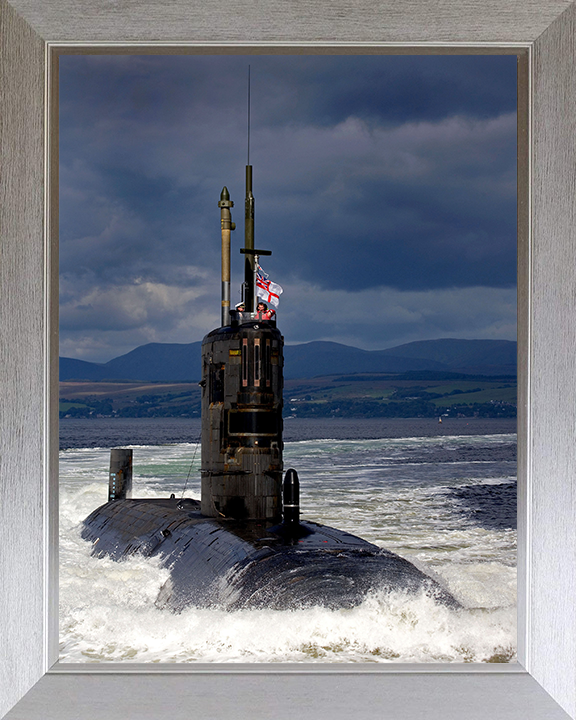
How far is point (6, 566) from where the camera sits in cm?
274

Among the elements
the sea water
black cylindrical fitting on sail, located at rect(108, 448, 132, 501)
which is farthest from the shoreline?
black cylindrical fitting on sail, located at rect(108, 448, 132, 501)

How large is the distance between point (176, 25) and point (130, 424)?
5759cm

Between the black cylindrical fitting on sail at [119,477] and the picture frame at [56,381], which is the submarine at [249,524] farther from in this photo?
the black cylindrical fitting on sail at [119,477]

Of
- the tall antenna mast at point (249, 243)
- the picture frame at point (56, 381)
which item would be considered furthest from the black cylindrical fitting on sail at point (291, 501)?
the picture frame at point (56, 381)

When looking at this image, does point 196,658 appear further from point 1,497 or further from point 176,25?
point 176,25

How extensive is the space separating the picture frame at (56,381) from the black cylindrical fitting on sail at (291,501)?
3.02 m

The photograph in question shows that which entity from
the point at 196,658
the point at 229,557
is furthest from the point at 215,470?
the point at 196,658

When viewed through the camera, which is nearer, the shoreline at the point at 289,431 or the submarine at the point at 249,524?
the submarine at the point at 249,524

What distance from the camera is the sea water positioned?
16.0 feet

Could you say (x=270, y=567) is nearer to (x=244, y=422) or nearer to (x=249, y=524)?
(x=249, y=524)

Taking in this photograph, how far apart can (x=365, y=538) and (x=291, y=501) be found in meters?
11.6

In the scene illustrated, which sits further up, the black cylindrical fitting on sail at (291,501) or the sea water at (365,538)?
the black cylindrical fitting on sail at (291,501)

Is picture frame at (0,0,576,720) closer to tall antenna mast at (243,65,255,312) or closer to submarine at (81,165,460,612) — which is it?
submarine at (81,165,460,612)

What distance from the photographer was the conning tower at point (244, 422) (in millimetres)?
6379
